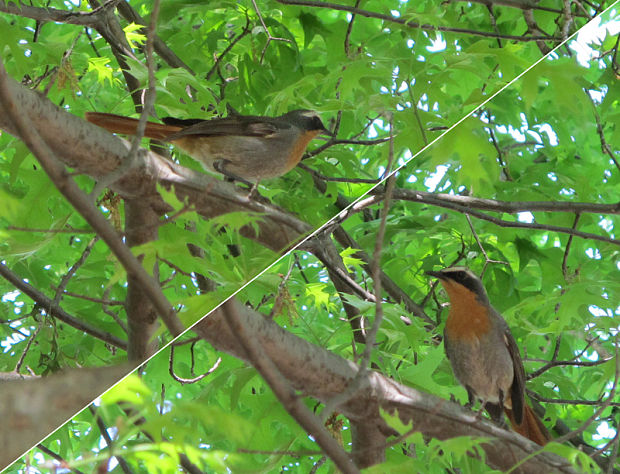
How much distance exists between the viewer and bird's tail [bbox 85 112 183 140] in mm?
707

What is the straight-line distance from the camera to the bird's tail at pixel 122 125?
0.71 meters

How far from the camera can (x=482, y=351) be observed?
0.81 m

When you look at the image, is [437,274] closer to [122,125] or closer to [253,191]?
[253,191]

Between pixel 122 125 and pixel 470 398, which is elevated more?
pixel 122 125

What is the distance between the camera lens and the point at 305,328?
734 millimetres

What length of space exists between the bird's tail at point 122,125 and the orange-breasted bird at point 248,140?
0.01m

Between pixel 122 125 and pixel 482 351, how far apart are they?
1.53 ft

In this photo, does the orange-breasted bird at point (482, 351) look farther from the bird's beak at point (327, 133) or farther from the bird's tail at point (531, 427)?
the bird's beak at point (327, 133)

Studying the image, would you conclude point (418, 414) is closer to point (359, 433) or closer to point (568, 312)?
point (359, 433)

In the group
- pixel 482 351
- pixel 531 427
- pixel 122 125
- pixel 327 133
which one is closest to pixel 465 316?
pixel 482 351

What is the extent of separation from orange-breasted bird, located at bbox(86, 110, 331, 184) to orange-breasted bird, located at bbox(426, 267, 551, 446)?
8.9 inches

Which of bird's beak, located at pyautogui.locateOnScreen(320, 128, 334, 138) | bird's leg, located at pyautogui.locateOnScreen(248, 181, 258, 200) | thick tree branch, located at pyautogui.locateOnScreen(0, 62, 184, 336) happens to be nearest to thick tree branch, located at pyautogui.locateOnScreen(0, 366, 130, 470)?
thick tree branch, located at pyautogui.locateOnScreen(0, 62, 184, 336)

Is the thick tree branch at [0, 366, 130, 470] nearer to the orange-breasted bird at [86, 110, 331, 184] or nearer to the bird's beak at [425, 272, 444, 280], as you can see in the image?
the orange-breasted bird at [86, 110, 331, 184]

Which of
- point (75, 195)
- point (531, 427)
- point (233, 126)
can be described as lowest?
point (531, 427)
